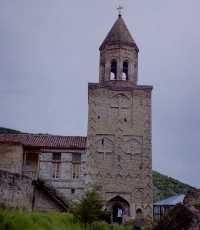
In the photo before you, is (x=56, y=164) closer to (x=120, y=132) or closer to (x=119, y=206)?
(x=120, y=132)

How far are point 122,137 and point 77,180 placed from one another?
4.78m

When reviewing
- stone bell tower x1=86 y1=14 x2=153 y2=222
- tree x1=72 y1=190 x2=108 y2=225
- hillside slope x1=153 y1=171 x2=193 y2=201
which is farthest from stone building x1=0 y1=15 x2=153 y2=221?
hillside slope x1=153 y1=171 x2=193 y2=201

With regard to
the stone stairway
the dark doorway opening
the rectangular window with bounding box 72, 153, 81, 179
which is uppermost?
the rectangular window with bounding box 72, 153, 81, 179

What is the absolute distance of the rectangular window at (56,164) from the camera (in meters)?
29.3

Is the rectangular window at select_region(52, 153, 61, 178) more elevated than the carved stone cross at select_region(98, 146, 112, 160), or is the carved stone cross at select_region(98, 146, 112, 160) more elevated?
the carved stone cross at select_region(98, 146, 112, 160)

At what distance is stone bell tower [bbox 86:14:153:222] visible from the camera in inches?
1163

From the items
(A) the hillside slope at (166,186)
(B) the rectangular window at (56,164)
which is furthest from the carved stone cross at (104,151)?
(A) the hillside slope at (166,186)

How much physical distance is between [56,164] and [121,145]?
512 cm

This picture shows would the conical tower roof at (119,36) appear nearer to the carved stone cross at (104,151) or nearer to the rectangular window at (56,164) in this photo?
the carved stone cross at (104,151)

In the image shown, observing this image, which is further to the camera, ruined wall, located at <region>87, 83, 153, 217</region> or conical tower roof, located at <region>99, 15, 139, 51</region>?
conical tower roof, located at <region>99, 15, 139, 51</region>

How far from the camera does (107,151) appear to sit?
3044 centimetres

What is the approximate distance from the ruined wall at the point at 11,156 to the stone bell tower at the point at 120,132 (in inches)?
198

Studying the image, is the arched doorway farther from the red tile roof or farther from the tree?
the tree

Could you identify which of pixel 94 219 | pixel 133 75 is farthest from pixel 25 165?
pixel 94 219
